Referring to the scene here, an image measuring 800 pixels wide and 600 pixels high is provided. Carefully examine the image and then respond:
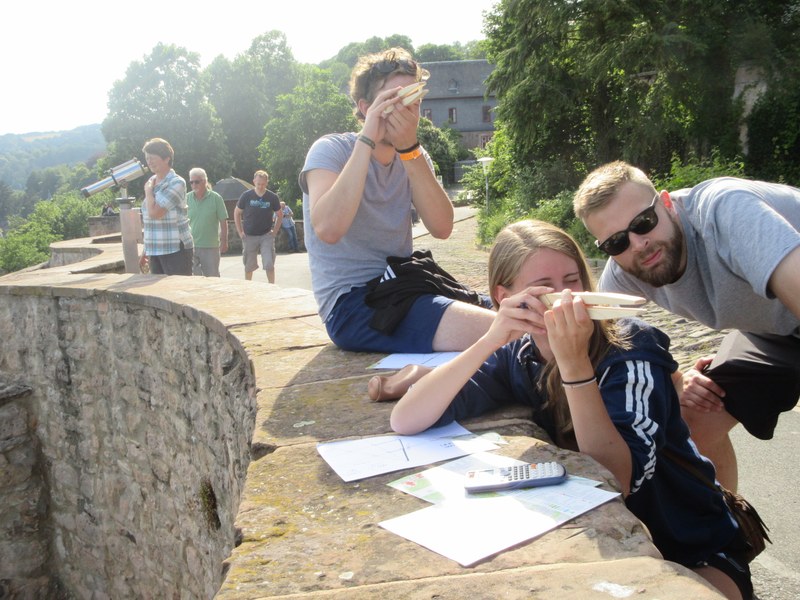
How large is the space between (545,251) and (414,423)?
617 mm

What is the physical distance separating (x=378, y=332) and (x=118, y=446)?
333cm

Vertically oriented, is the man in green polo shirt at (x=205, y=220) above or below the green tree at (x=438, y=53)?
below

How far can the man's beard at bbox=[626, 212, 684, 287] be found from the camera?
8.38 feet

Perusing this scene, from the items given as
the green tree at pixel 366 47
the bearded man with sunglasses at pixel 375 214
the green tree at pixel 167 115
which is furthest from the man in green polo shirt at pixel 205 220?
the green tree at pixel 366 47

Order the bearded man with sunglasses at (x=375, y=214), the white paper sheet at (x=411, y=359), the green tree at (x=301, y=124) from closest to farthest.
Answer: the white paper sheet at (x=411, y=359)
the bearded man with sunglasses at (x=375, y=214)
the green tree at (x=301, y=124)

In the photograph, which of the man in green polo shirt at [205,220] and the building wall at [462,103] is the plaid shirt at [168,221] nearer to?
the man in green polo shirt at [205,220]

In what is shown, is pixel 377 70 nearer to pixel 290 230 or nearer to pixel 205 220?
pixel 205 220

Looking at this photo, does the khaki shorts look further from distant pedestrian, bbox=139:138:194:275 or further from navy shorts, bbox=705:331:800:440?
navy shorts, bbox=705:331:800:440

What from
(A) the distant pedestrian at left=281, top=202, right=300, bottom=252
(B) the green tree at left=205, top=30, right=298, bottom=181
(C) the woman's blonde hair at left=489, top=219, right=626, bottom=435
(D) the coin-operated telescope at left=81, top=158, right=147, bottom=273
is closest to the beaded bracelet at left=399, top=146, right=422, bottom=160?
(C) the woman's blonde hair at left=489, top=219, right=626, bottom=435

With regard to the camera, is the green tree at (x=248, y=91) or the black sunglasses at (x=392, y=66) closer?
the black sunglasses at (x=392, y=66)

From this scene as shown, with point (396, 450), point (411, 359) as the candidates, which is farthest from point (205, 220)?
point (396, 450)

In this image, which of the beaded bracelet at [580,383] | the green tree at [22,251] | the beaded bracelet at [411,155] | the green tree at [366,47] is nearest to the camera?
the beaded bracelet at [580,383]

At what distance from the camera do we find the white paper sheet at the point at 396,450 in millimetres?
2053

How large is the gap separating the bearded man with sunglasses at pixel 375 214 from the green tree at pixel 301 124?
28.4m
